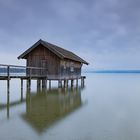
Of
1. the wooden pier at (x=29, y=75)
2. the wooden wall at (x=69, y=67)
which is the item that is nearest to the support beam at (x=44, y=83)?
the wooden pier at (x=29, y=75)

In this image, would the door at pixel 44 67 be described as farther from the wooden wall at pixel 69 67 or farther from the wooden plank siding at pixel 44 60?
the wooden wall at pixel 69 67

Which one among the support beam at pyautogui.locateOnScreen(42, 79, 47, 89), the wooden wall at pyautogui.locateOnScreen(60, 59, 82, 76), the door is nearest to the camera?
the support beam at pyautogui.locateOnScreen(42, 79, 47, 89)

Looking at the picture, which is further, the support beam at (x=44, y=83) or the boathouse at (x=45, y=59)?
the support beam at (x=44, y=83)

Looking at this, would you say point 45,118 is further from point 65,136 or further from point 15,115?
point 65,136

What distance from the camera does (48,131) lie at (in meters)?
9.27

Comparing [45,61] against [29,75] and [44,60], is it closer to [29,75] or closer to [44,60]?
[44,60]

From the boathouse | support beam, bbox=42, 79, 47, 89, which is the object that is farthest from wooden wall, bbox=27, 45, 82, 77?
support beam, bbox=42, 79, 47, 89

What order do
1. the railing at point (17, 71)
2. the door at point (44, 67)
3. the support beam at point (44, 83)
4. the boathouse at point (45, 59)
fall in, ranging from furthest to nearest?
the door at point (44, 67), the support beam at point (44, 83), the boathouse at point (45, 59), the railing at point (17, 71)

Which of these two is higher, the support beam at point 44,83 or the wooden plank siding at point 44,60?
the wooden plank siding at point 44,60

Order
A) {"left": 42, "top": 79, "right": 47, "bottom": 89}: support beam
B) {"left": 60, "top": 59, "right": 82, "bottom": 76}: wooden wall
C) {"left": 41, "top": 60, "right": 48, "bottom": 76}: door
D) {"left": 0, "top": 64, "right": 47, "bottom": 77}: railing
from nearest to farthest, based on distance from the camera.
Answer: {"left": 0, "top": 64, "right": 47, "bottom": 77}: railing → {"left": 42, "top": 79, "right": 47, "bottom": 89}: support beam → {"left": 41, "top": 60, "right": 48, "bottom": 76}: door → {"left": 60, "top": 59, "right": 82, "bottom": 76}: wooden wall

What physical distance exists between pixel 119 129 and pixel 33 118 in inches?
158

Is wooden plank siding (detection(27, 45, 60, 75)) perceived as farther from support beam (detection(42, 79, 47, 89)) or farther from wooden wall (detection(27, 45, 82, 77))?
support beam (detection(42, 79, 47, 89))

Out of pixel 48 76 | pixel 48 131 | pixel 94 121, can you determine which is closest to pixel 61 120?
pixel 94 121

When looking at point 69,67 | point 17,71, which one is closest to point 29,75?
point 17,71
